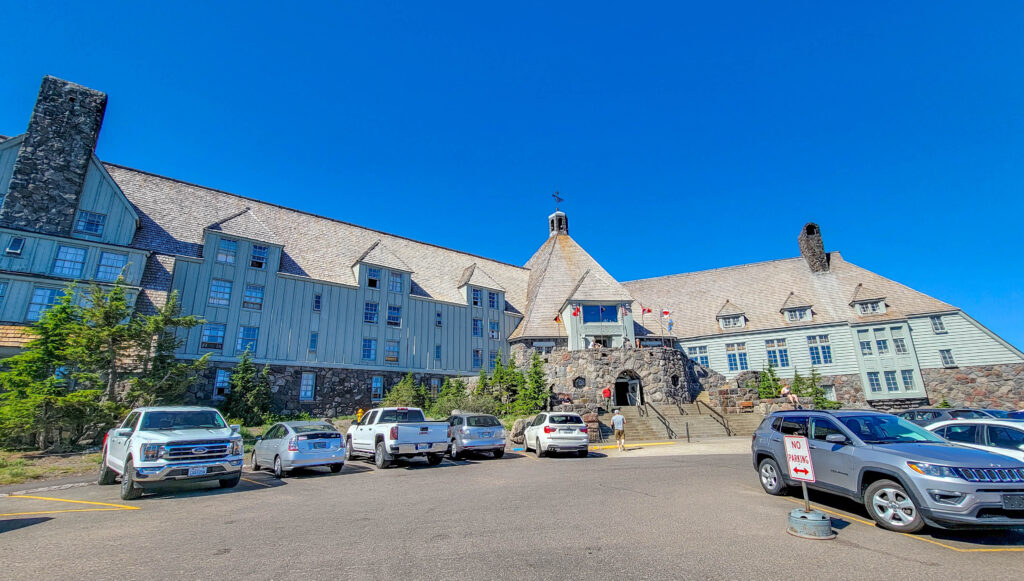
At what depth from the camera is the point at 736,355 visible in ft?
123

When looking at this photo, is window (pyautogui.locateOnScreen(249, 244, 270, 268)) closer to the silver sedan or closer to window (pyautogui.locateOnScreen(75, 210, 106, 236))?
window (pyautogui.locateOnScreen(75, 210, 106, 236))

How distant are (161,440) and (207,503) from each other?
1620 millimetres

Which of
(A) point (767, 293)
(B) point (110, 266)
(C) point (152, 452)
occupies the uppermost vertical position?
(A) point (767, 293)

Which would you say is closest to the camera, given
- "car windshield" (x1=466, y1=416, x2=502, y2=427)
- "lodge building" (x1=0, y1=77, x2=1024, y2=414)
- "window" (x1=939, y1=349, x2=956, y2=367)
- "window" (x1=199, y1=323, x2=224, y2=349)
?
"car windshield" (x1=466, y1=416, x2=502, y2=427)

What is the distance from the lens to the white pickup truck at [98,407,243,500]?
363 inches

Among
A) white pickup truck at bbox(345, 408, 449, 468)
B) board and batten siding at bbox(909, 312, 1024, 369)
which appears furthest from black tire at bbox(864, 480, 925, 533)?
board and batten siding at bbox(909, 312, 1024, 369)

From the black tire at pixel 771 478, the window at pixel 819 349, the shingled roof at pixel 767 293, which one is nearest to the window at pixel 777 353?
the shingled roof at pixel 767 293

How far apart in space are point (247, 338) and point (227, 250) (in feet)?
16.9

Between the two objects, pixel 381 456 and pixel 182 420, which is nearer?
pixel 182 420

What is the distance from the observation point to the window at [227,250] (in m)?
25.7

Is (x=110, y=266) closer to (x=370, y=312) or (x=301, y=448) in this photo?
(x=370, y=312)

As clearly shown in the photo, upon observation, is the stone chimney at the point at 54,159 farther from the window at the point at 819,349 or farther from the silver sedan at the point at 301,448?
the window at the point at 819,349

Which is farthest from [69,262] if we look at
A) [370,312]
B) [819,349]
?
[819,349]

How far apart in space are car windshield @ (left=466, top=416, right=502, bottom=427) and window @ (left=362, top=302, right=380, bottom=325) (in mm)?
14974
